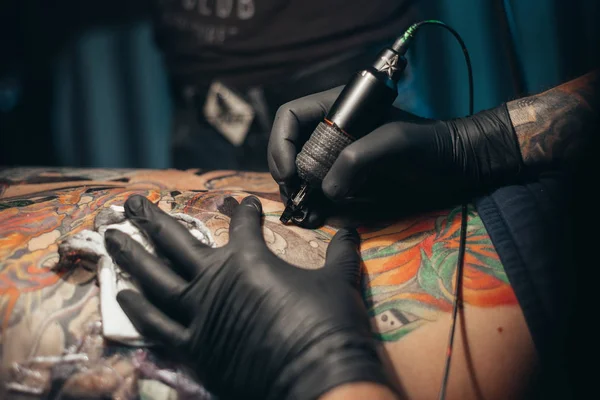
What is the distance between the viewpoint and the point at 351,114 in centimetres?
92

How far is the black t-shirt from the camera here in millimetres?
1562

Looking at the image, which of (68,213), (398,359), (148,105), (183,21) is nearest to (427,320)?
(398,359)

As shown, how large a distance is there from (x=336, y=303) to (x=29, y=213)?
65cm

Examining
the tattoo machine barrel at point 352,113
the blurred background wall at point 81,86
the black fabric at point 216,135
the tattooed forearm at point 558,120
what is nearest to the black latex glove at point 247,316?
the tattoo machine barrel at point 352,113

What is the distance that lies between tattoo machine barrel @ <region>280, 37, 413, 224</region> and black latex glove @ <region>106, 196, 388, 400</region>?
186 mm

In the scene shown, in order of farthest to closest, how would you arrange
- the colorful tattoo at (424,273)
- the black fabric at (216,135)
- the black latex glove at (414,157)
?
the black fabric at (216,135), the black latex glove at (414,157), the colorful tattoo at (424,273)

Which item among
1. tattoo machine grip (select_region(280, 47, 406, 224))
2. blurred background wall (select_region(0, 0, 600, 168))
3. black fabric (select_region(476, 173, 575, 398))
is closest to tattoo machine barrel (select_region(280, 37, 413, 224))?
tattoo machine grip (select_region(280, 47, 406, 224))

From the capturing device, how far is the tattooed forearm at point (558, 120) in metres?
1.02

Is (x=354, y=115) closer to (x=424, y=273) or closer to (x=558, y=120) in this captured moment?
(x=424, y=273)

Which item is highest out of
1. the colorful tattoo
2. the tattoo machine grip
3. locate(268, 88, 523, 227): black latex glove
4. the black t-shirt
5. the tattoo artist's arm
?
the black t-shirt

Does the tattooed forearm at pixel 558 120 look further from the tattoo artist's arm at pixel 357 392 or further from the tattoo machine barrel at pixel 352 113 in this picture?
the tattoo artist's arm at pixel 357 392

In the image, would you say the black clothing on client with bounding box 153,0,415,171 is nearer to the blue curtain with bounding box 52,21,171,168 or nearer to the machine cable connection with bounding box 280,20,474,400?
the blue curtain with bounding box 52,21,171,168

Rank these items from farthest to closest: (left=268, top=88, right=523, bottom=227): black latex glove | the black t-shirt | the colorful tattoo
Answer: the black t-shirt, (left=268, top=88, right=523, bottom=227): black latex glove, the colorful tattoo

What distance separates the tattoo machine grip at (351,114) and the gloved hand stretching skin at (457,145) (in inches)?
2.8
